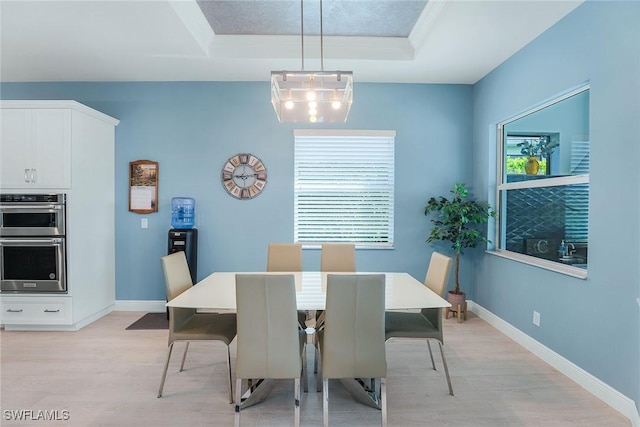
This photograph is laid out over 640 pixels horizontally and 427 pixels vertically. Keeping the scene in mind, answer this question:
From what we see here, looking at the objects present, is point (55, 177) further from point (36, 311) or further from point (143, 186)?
point (36, 311)

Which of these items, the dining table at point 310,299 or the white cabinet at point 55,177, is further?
the white cabinet at point 55,177

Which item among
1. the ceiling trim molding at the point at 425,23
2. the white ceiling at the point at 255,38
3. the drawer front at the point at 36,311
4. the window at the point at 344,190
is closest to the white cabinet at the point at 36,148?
the white ceiling at the point at 255,38

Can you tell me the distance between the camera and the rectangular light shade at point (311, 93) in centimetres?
219

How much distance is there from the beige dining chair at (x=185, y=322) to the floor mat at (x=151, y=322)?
3.79 ft

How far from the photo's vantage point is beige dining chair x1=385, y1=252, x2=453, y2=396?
7.73ft

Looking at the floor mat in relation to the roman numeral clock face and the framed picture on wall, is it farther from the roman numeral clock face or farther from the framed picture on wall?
the roman numeral clock face

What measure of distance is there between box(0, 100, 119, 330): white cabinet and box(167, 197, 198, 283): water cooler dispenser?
86 cm

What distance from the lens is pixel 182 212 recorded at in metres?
4.05

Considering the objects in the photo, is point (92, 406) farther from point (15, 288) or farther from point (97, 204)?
point (97, 204)

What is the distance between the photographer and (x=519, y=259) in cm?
331

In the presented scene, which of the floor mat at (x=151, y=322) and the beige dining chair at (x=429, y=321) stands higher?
the beige dining chair at (x=429, y=321)

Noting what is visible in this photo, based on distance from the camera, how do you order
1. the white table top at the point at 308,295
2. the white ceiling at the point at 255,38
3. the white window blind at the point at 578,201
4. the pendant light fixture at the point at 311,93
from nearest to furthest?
the white table top at the point at 308,295 < the pendant light fixture at the point at 311,93 < the white window blind at the point at 578,201 < the white ceiling at the point at 255,38

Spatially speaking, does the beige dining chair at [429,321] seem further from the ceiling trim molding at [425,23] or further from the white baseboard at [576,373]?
the ceiling trim molding at [425,23]

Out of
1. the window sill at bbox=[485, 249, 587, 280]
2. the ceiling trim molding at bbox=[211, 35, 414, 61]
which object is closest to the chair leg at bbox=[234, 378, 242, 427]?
the window sill at bbox=[485, 249, 587, 280]
